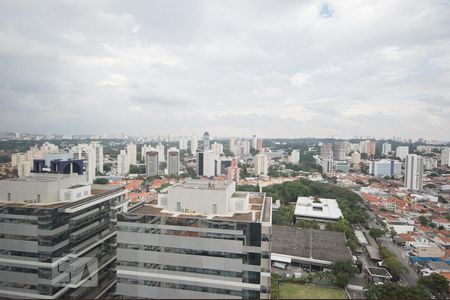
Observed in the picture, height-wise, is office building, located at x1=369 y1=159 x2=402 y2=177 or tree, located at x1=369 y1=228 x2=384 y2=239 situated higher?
office building, located at x1=369 y1=159 x2=402 y2=177

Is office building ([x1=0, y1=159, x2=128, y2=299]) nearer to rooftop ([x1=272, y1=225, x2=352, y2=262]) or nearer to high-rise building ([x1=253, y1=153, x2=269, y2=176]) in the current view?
rooftop ([x1=272, y1=225, x2=352, y2=262])

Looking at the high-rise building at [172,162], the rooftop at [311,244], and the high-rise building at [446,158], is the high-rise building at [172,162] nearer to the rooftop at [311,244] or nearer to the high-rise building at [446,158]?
the rooftop at [311,244]

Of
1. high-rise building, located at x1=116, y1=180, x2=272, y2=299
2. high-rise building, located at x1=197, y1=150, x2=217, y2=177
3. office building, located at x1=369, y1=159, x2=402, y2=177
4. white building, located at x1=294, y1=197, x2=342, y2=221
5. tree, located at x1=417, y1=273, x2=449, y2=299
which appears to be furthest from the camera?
office building, located at x1=369, y1=159, x2=402, y2=177

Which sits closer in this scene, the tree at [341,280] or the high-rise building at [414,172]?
the tree at [341,280]

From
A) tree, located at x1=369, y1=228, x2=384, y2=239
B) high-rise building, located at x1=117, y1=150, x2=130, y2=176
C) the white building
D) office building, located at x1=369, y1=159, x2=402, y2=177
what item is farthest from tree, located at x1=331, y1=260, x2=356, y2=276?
office building, located at x1=369, y1=159, x2=402, y2=177

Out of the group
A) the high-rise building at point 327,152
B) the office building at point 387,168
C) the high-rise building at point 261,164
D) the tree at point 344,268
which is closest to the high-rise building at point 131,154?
the high-rise building at point 261,164

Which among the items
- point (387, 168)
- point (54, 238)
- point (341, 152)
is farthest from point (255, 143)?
point (54, 238)

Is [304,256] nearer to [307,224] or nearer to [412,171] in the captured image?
[307,224]

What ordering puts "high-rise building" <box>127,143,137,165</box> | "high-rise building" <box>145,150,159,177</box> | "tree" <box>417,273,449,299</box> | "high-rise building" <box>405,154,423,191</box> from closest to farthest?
1. "tree" <box>417,273,449,299</box>
2. "high-rise building" <box>405,154,423,191</box>
3. "high-rise building" <box>145,150,159,177</box>
4. "high-rise building" <box>127,143,137,165</box>
